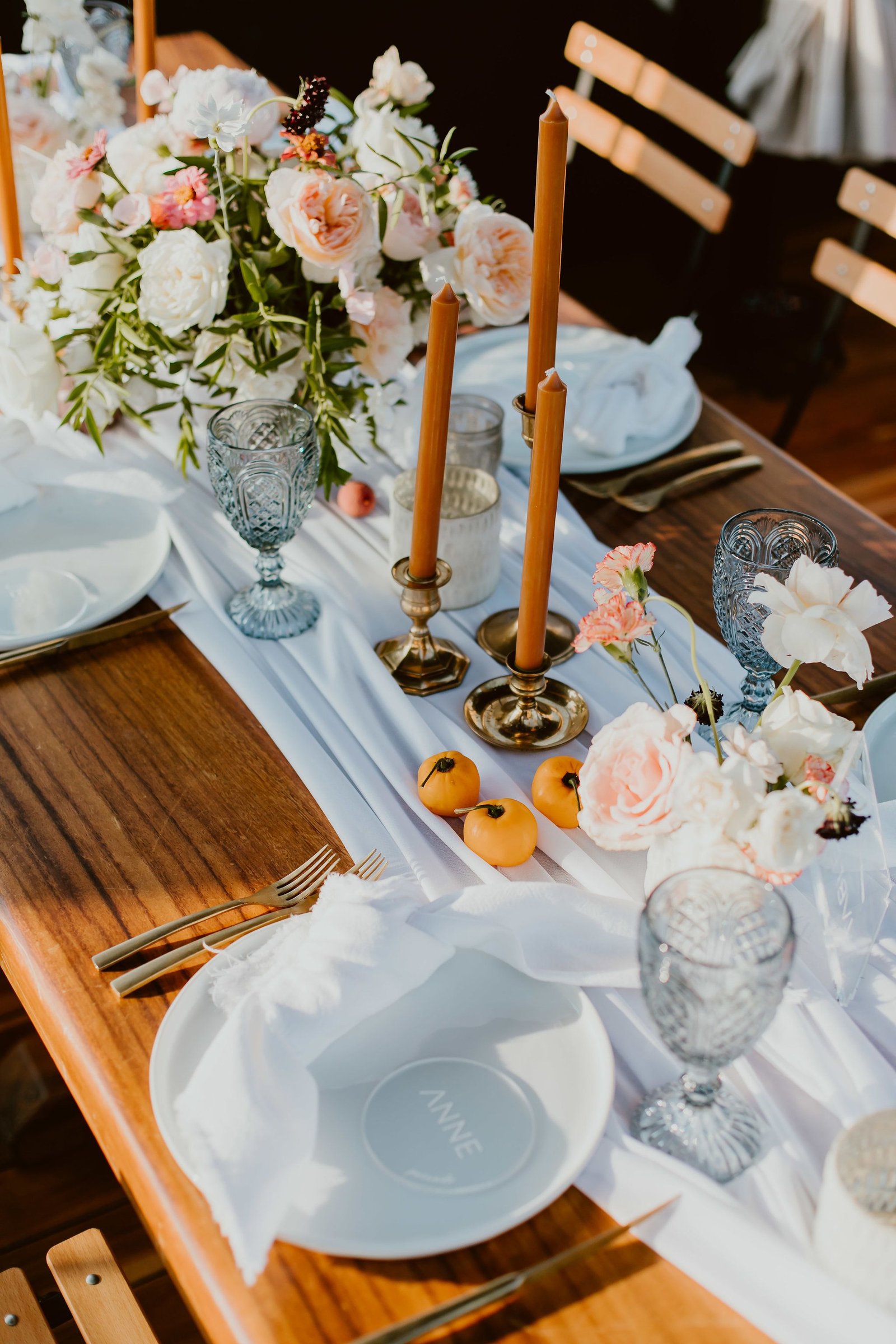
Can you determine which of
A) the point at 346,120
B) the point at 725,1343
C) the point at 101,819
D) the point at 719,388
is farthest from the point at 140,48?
the point at 719,388

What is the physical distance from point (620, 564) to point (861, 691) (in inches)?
14.9

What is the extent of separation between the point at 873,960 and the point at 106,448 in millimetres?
976

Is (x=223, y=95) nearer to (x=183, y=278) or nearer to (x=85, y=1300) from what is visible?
(x=183, y=278)

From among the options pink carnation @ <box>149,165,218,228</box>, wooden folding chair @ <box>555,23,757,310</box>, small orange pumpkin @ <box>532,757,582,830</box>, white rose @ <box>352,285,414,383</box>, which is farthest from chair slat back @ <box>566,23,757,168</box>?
small orange pumpkin @ <box>532,757,582,830</box>

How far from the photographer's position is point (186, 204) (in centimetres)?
111

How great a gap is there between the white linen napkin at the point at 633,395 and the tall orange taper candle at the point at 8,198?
0.61 metres

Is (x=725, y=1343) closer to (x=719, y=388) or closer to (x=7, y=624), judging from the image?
(x=7, y=624)

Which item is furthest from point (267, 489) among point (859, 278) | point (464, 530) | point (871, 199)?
point (871, 199)

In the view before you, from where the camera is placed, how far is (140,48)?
1324 millimetres

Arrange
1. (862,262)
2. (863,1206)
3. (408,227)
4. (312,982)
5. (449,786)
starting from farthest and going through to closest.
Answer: (862,262) < (408,227) < (449,786) < (312,982) < (863,1206)

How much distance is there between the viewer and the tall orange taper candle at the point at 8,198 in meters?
1.21

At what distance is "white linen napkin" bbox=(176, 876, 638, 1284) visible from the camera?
65 centimetres

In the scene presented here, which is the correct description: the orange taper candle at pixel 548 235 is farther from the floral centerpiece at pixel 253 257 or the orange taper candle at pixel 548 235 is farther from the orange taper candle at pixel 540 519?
the floral centerpiece at pixel 253 257

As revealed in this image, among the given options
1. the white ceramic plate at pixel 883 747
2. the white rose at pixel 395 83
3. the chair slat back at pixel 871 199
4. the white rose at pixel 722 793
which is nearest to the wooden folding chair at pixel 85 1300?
the white rose at pixel 722 793
